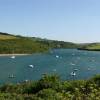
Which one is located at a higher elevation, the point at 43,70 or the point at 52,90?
the point at 52,90

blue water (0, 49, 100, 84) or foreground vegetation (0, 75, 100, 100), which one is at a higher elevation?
foreground vegetation (0, 75, 100, 100)

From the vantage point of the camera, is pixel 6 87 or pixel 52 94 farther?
pixel 6 87


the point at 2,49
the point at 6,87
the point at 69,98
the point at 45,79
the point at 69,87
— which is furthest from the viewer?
the point at 2,49

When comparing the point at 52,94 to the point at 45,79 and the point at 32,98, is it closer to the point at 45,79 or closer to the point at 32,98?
the point at 32,98

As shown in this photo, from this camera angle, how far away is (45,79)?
2161cm

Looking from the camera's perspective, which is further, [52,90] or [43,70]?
[43,70]

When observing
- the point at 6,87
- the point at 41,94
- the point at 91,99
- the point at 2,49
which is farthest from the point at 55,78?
the point at 2,49

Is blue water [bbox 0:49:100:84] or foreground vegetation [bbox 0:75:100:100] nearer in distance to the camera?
foreground vegetation [bbox 0:75:100:100]

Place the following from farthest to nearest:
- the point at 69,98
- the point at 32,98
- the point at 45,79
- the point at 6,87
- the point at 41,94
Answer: the point at 6,87 → the point at 45,79 → the point at 41,94 → the point at 32,98 → the point at 69,98

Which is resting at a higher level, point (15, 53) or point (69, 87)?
point (69, 87)

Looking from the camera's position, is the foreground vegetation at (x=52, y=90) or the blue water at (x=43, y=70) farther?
the blue water at (x=43, y=70)

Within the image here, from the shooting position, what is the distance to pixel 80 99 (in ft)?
39.2

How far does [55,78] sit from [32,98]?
326 inches

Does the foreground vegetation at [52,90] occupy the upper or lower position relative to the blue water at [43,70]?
upper
